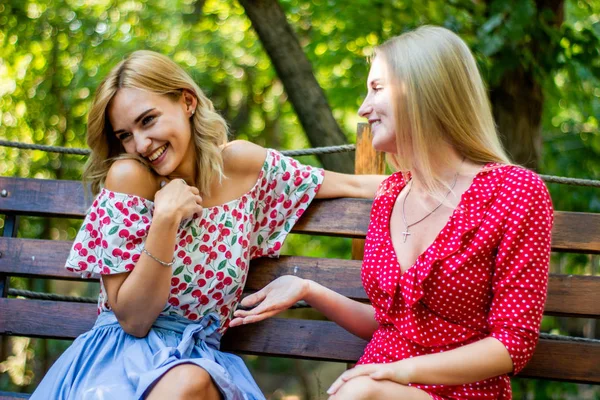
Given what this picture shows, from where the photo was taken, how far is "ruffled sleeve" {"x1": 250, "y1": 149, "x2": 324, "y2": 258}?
9.11 feet

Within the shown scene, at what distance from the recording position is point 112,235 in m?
2.43

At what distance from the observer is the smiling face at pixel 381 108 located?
2.29 meters

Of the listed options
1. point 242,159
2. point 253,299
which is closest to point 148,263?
point 253,299

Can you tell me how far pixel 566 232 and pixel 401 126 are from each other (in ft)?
2.94

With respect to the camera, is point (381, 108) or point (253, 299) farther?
point (253, 299)

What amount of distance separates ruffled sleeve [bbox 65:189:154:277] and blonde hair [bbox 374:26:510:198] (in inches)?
34.1

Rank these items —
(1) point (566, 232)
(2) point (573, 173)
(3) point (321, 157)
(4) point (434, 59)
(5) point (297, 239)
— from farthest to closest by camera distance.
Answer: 1. (5) point (297, 239)
2. (2) point (573, 173)
3. (3) point (321, 157)
4. (1) point (566, 232)
5. (4) point (434, 59)

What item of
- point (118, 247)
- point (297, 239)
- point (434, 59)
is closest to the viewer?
point (434, 59)

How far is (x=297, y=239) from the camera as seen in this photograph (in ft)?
26.6

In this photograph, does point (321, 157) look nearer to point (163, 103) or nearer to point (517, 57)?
point (517, 57)

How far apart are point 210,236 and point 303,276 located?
0.47 m

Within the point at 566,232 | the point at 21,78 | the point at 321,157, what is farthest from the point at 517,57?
the point at 21,78

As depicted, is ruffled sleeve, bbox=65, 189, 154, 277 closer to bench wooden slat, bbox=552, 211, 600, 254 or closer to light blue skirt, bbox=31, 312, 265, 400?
light blue skirt, bbox=31, 312, 265, 400

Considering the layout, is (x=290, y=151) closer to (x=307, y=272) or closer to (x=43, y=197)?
(x=307, y=272)
